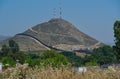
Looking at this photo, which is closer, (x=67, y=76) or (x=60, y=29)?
(x=67, y=76)

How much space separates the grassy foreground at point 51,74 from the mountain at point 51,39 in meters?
158

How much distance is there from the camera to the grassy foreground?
6453 mm

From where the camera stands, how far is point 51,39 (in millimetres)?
185375

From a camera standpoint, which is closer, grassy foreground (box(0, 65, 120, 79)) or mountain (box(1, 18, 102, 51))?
grassy foreground (box(0, 65, 120, 79))

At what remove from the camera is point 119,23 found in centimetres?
4522

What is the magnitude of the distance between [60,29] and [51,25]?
4511mm

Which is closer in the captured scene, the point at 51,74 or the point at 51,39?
the point at 51,74

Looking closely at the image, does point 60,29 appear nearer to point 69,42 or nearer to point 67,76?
point 69,42

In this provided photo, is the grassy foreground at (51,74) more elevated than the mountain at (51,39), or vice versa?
the mountain at (51,39)

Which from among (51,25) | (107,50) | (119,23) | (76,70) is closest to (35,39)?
(51,25)

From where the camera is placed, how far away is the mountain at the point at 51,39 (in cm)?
17238

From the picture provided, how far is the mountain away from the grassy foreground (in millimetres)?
157599

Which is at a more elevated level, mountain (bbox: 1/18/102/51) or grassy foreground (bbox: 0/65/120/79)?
mountain (bbox: 1/18/102/51)

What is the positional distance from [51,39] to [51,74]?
587 ft
